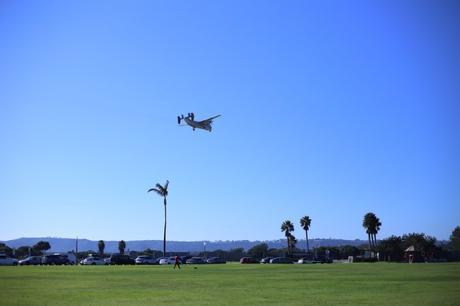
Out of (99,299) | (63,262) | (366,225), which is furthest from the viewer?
A: (366,225)

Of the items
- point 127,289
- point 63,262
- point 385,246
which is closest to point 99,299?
point 127,289

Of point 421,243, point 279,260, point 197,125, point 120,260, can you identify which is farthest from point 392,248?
point 197,125

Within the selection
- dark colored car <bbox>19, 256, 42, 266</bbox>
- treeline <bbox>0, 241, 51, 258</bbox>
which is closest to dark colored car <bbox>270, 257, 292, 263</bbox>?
dark colored car <bbox>19, 256, 42, 266</bbox>

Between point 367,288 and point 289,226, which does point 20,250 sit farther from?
point 367,288

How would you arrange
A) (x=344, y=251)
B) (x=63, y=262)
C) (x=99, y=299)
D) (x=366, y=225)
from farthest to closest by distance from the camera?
(x=344, y=251) → (x=366, y=225) → (x=63, y=262) → (x=99, y=299)

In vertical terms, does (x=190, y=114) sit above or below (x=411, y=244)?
above

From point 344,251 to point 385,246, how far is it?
17785 millimetres

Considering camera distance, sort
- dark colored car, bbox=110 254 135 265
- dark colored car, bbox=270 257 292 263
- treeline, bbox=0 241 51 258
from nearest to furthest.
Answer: dark colored car, bbox=110 254 135 265 < dark colored car, bbox=270 257 292 263 < treeline, bbox=0 241 51 258

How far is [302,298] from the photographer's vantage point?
875 inches

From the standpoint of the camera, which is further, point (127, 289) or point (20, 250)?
point (20, 250)

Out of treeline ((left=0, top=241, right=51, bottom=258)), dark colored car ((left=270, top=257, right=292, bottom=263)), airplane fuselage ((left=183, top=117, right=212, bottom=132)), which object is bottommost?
dark colored car ((left=270, top=257, right=292, bottom=263))

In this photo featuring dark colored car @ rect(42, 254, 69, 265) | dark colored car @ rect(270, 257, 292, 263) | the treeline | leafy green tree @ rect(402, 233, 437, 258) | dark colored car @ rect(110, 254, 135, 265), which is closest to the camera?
dark colored car @ rect(42, 254, 69, 265)

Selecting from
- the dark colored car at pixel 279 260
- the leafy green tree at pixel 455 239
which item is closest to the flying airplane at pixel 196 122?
the dark colored car at pixel 279 260

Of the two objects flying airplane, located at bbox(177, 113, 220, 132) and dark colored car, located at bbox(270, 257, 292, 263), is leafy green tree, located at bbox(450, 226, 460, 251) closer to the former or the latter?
dark colored car, located at bbox(270, 257, 292, 263)
